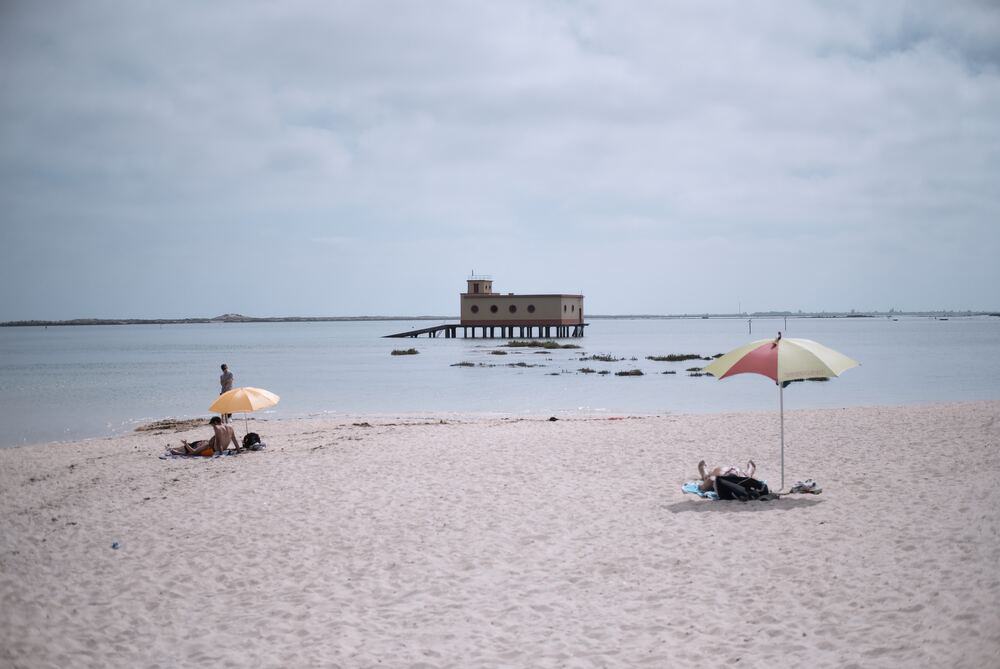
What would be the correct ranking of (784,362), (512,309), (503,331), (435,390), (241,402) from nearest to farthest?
(784,362) < (241,402) < (435,390) < (512,309) < (503,331)

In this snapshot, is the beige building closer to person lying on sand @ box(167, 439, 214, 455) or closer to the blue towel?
person lying on sand @ box(167, 439, 214, 455)

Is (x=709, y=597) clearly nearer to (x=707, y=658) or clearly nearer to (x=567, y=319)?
(x=707, y=658)

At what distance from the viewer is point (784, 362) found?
9.25 metres

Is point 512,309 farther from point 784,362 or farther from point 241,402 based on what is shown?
point 784,362

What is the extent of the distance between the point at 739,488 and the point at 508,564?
11.9 feet

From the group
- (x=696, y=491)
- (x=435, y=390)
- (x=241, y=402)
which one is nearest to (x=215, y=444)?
(x=241, y=402)

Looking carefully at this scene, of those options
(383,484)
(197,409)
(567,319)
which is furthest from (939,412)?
(567,319)

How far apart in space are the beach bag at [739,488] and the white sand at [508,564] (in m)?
0.22

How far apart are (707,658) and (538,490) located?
5.21 m

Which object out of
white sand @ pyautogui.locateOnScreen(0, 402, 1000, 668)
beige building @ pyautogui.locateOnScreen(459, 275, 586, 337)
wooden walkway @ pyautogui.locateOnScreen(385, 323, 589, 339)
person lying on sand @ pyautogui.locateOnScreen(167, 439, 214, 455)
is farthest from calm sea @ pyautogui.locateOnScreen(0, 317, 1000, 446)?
wooden walkway @ pyautogui.locateOnScreen(385, 323, 589, 339)

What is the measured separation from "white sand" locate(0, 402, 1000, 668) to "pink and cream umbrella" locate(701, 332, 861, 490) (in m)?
1.66

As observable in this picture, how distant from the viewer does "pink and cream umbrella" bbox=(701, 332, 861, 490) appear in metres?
9.07

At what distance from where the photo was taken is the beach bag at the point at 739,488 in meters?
9.53

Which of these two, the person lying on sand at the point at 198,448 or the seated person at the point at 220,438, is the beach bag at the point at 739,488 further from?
the person lying on sand at the point at 198,448
